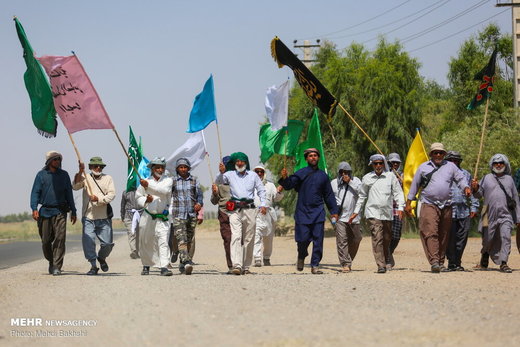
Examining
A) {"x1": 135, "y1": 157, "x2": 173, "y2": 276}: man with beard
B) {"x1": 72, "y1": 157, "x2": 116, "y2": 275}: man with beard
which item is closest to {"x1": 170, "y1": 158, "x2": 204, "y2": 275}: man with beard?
{"x1": 135, "y1": 157, "x2": 173, "y2": 276}: man with beard

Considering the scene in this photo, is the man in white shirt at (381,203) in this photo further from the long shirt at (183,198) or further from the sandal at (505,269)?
the long shirt at (183,198)

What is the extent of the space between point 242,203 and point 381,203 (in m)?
2.09

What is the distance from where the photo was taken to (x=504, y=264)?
13961mm

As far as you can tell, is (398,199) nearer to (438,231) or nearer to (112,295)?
(438,231)

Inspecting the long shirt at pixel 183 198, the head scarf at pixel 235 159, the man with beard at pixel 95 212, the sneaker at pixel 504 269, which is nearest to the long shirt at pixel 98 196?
the man with beard at pixel 95 212

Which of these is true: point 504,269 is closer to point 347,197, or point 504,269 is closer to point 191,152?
point 347,197

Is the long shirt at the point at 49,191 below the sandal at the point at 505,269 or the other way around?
the other way around

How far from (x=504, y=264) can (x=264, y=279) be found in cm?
396

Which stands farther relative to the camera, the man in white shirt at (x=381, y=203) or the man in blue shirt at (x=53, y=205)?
the man in blue shirt at (x=53, y=205)

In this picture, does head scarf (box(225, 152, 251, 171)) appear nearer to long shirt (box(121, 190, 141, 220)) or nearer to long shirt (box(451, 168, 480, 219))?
long shirt (box(451, 168, 480, 219))

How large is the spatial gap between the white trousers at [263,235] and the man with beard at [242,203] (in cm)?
247

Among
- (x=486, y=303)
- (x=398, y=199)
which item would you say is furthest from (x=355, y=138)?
(x=486, y=303)

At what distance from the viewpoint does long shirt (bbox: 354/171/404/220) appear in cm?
1421

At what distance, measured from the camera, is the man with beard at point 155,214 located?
45.5 feet
